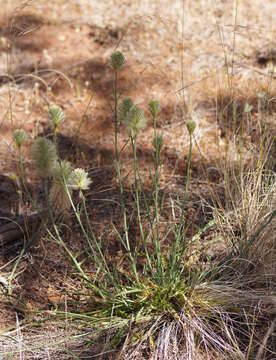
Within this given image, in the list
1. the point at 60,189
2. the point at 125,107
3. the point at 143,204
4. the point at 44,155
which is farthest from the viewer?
the point at 143,204

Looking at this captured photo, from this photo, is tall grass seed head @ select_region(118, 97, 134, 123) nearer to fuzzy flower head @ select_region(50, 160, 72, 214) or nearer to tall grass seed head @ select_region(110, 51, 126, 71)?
tall grass seed head @ select_region(110, 51, 126, 71)

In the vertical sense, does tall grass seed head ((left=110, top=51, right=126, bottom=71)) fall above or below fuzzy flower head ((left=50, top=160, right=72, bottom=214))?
above

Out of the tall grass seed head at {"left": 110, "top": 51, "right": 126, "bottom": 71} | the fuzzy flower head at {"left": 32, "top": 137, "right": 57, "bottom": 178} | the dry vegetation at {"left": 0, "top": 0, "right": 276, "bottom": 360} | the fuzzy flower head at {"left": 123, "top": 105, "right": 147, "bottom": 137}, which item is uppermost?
the tall grass seed head at {"left": 110, "top": 51, "right": 126, "bottom": 71}

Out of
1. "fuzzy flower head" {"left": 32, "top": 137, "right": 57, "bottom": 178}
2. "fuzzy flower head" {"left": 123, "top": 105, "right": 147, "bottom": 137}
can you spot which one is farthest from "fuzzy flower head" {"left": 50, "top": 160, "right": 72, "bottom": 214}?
"fuzzy flower head" {"left": 123, "top": 105, "right": 147, "bottom": 137}

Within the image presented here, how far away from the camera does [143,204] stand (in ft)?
8.38

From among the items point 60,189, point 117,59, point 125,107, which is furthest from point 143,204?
point 117,59

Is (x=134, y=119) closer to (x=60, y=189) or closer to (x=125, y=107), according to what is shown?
(x=125, y=107)

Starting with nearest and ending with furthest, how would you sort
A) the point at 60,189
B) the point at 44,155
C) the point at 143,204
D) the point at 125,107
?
the point at 44,155 → the point at 125,107 → the point at 60,189 → the point at 143,204

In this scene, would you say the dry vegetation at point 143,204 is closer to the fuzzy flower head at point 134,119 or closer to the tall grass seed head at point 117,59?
the fuzzy flower head at point 134,119

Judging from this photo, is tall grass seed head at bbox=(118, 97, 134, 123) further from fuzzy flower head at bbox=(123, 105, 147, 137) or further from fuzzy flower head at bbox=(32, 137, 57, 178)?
fuzzy flower head at bbox=(32, 137, 57, 178)

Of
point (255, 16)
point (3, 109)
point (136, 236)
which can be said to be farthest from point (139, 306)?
point (255, 16)

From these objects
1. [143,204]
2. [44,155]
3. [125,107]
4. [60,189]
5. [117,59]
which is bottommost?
[143,204]

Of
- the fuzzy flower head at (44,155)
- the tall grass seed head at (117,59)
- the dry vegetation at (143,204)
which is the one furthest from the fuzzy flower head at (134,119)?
the fuzzy flower head at (44,155)

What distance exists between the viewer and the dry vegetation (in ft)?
6.32
